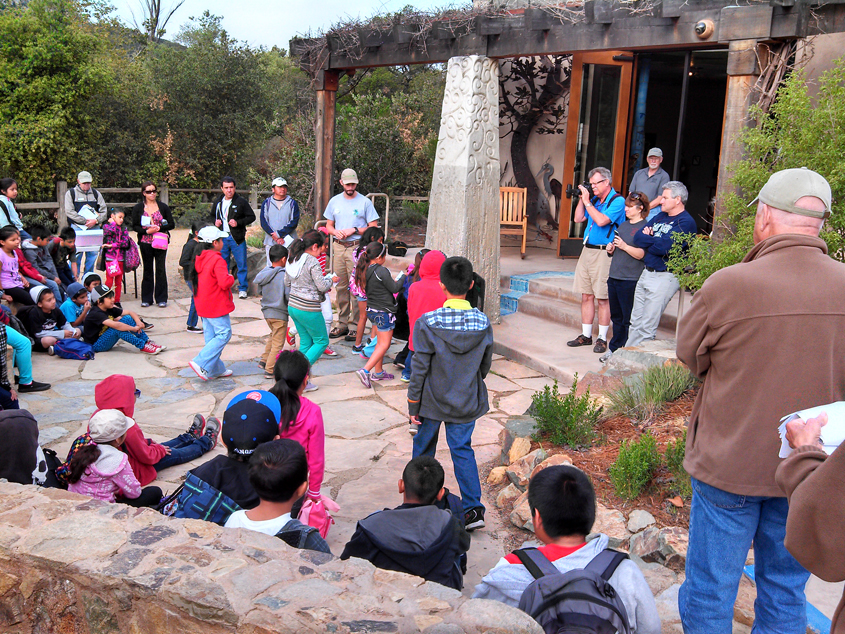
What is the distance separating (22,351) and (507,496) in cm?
430

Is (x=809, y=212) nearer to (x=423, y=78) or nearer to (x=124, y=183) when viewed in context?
(x=124, y=183)

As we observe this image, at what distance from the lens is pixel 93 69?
44.8 ft

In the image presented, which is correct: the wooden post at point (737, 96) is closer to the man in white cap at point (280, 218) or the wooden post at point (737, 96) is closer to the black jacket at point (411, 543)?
the black jacket at point (411, 543)

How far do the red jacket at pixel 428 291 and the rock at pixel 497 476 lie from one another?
122 centimetres

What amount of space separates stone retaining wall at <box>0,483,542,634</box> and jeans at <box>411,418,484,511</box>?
162cm

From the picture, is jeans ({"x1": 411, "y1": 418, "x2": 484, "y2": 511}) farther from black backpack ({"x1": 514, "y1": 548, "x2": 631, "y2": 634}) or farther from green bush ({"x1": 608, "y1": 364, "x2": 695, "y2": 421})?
black backpack ({"x1": 514, "y1": 548, "x2": 631, "y2": 634})

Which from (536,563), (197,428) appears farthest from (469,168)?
(536,563)

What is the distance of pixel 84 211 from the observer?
926cm

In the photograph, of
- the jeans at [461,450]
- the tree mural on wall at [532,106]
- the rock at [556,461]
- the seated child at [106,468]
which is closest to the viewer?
the seated child at [106,468]

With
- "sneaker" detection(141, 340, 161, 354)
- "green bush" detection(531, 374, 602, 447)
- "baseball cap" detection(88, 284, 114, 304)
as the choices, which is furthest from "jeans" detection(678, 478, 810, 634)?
"baseball cap" detection(88, 284, 114, 304)

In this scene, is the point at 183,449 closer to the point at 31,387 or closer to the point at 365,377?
the point at 365,377

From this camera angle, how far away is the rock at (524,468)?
455 centimetres

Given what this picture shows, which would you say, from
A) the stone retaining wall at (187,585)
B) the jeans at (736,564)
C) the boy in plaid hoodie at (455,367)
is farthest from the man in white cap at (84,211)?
the jeans at (736,564)

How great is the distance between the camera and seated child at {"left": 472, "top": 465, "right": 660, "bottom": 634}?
2191 mm
